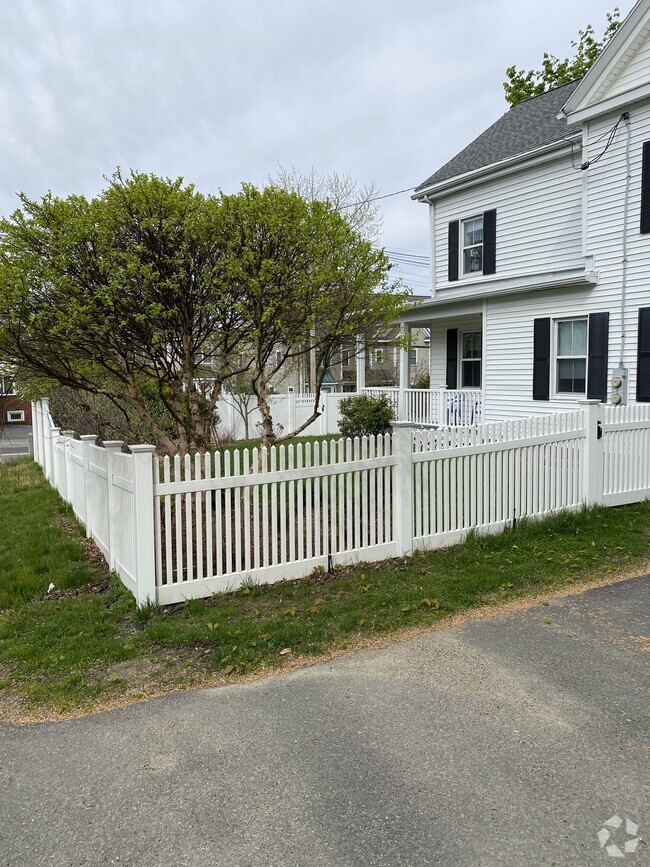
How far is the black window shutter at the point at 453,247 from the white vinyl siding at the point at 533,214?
0.24 m

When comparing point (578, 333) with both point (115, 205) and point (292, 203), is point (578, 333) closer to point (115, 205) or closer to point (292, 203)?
point (292, 203)

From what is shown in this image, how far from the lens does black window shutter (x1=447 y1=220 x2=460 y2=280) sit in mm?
14500

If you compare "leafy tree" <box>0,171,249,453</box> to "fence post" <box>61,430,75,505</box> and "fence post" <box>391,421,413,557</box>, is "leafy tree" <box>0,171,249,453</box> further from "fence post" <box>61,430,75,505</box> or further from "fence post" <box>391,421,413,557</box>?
"fence post" <box>61,430,75,505</box>

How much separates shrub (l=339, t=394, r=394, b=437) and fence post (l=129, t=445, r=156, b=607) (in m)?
9.73

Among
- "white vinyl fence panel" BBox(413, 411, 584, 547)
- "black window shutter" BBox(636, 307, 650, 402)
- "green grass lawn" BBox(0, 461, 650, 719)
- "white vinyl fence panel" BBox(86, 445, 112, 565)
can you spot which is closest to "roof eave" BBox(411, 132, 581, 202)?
"black window shutter" BBox(636, 307, 650, 402)

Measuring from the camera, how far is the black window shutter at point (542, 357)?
1191 cm

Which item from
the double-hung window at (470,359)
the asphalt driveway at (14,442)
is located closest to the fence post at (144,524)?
the double-hung window at (470,359)

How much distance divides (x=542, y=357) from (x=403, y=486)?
297 inches

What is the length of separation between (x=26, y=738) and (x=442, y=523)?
409 cm

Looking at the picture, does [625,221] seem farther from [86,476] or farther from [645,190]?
[86,476]

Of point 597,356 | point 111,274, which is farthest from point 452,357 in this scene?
point 111,274

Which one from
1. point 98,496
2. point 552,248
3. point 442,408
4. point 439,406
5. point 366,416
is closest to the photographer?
point 98,496

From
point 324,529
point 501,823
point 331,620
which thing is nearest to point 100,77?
point 324,529

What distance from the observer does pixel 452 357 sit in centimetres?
1544
